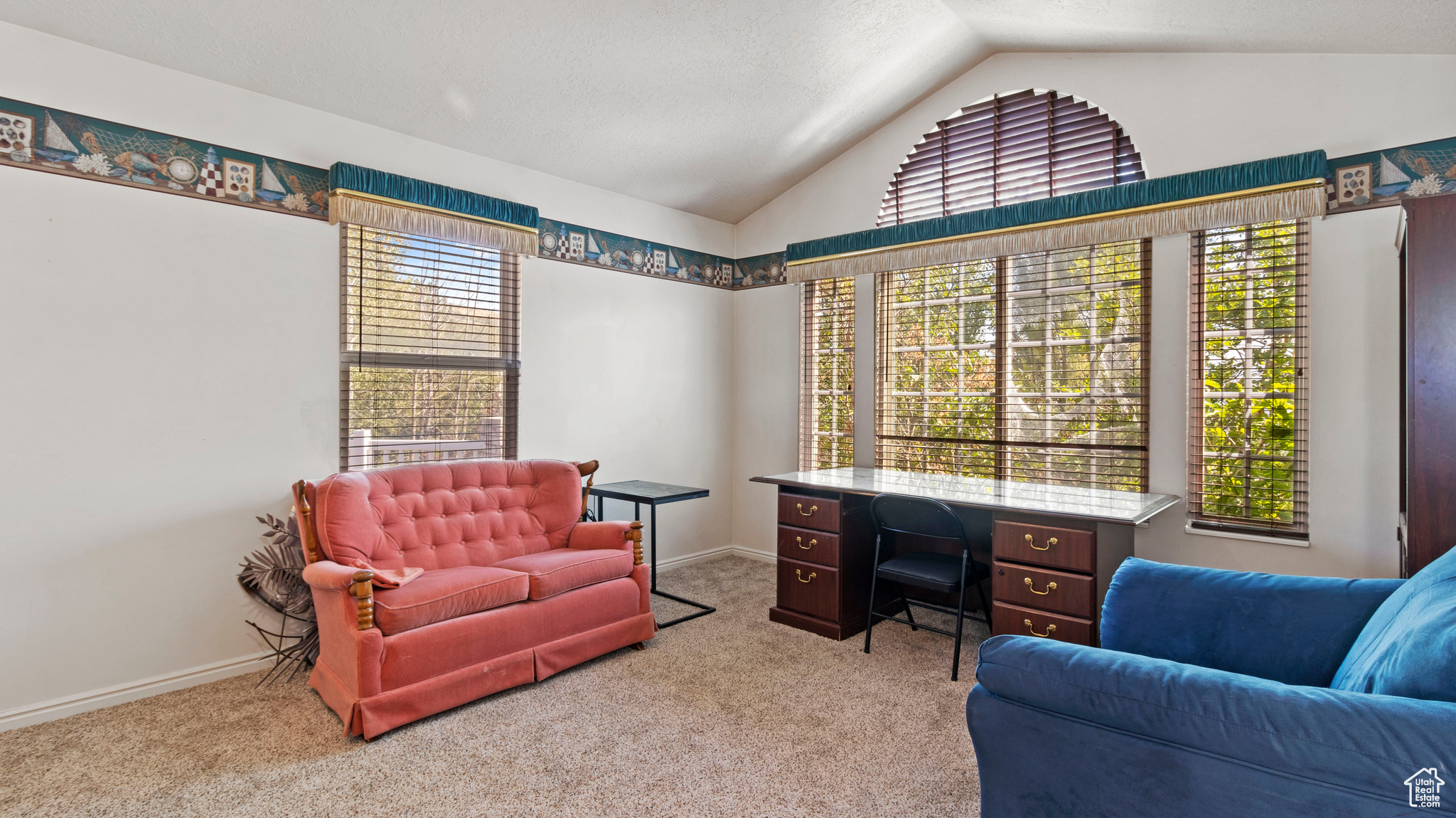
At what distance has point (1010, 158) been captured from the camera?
12.9 feet

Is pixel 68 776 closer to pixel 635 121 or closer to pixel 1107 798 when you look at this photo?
pixel 1107 798

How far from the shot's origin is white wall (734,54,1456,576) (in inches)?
112

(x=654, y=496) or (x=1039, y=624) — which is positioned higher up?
(x=654, y=496)

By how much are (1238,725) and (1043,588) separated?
1.79 metres

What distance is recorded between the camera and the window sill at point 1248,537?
3035 millimetres

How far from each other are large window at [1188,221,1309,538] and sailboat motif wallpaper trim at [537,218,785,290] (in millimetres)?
2660

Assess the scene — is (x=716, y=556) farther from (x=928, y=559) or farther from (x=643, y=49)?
(x=643, y=49)

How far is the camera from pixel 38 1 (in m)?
2.43

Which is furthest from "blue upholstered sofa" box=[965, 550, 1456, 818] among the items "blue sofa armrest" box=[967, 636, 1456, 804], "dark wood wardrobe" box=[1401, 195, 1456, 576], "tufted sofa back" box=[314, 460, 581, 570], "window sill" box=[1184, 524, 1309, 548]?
"tufted sofa back" box=[314, 460, 581, 570]

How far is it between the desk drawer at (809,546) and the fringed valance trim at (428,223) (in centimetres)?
218

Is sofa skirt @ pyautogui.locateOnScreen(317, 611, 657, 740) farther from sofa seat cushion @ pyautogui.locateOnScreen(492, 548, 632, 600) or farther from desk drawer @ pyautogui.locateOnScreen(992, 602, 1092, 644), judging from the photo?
desk drawer @ pyautogui.locateOnScreen(992, 602, 1092, 644)

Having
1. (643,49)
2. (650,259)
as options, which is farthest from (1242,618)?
(650,259)

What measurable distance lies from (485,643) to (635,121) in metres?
2.81

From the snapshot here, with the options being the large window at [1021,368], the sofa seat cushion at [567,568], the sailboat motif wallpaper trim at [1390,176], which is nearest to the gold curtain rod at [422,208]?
the sofa seat cushion at [567,568]
